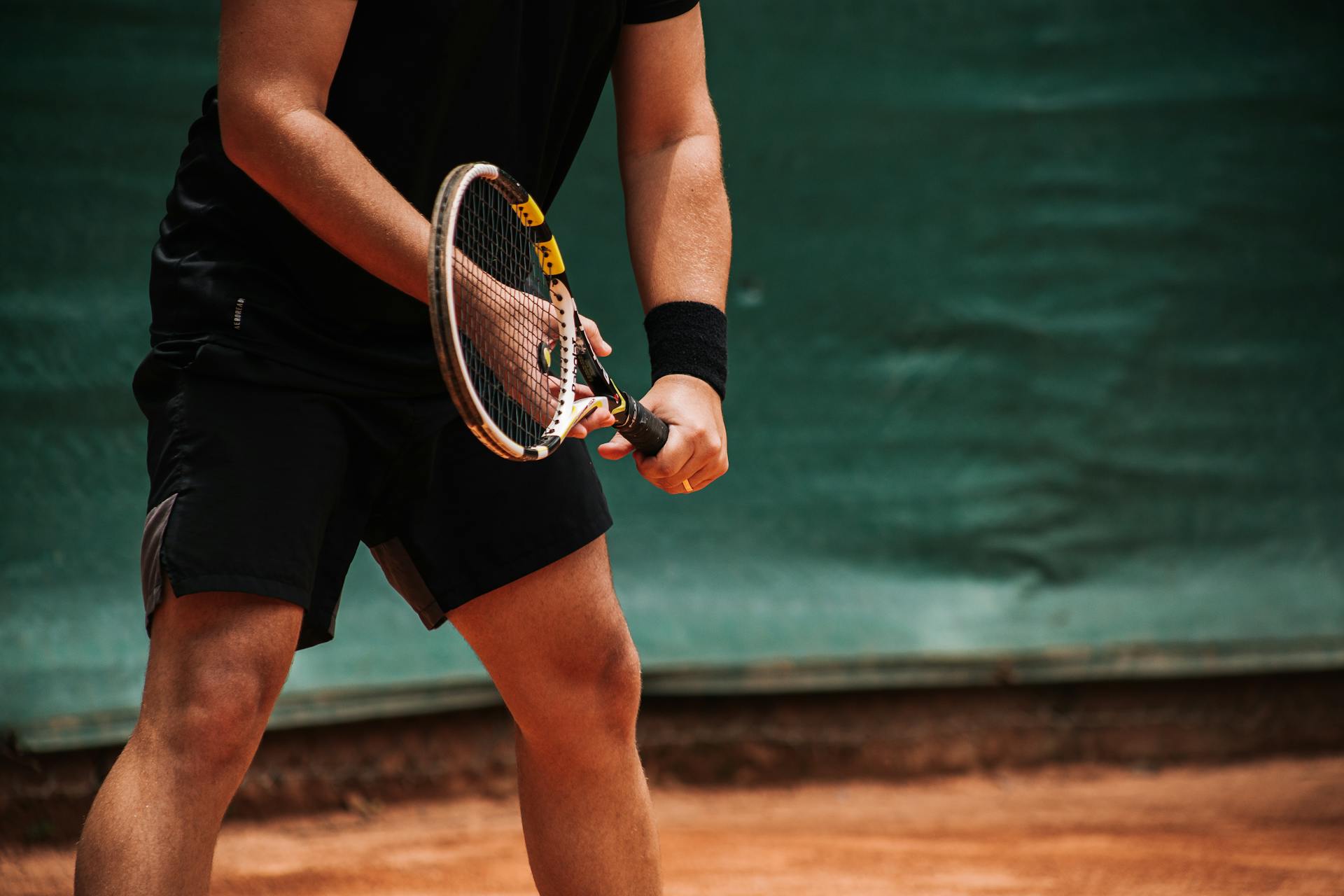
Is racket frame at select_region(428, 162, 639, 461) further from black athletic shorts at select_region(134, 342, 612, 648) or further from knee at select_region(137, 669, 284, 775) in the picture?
knee at select_region(137, 669, 284, 775)

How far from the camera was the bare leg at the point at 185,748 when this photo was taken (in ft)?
4.54

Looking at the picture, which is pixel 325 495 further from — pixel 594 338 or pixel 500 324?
pixel 594 338

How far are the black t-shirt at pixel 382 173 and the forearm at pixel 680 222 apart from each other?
236 millimetres

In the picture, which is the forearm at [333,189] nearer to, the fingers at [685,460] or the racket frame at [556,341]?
the racket frame at [556,341]

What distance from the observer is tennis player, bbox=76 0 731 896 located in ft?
4.71

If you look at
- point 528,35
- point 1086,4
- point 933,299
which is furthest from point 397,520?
point 1086,4

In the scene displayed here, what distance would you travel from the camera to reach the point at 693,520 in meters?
3.54

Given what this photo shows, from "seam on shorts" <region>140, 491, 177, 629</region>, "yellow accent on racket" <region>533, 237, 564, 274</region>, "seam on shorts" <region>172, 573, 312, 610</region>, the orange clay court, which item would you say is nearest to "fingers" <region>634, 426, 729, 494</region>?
"yellow accent on racket" <region>533, 237, 564, 274</region>

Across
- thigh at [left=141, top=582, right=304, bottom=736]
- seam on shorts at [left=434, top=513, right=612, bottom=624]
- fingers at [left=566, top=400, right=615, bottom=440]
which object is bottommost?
seam on shorts at [left=434, top=513, right=612, bottom=624]

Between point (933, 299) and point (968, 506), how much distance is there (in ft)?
1.78

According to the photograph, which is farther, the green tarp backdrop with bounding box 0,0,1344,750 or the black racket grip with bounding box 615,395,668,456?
the green tarp backdrop with bounding box 0,0,1344,750

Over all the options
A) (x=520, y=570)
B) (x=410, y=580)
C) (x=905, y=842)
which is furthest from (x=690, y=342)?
(x=905, y=842)

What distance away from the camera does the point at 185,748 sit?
1423 millimetres

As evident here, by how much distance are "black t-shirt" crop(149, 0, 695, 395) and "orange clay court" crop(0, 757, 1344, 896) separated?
59.9 inches
